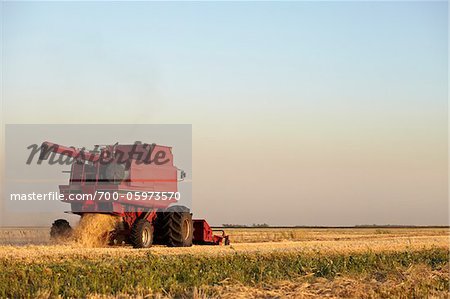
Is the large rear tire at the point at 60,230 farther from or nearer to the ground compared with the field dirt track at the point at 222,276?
farther from the ground

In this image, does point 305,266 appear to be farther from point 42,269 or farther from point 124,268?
point 42,269

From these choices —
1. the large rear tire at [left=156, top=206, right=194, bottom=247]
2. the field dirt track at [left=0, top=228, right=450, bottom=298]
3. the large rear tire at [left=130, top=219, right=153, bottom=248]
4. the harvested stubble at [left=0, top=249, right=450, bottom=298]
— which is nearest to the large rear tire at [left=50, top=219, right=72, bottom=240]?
the large rear tire at [left=130, top=219, right=153, bottom=248]

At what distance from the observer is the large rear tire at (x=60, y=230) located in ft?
81.1

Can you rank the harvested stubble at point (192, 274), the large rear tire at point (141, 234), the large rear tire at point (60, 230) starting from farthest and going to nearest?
the large rear tire at point (60, 230)
the large rear tire at point (141, 234)
the harvested stubble at point (192, 274)

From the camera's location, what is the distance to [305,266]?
1636 cm

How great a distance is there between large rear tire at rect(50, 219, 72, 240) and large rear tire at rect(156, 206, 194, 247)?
3288mm

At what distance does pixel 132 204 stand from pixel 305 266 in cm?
967

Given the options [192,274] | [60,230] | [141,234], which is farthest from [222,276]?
[60,230]

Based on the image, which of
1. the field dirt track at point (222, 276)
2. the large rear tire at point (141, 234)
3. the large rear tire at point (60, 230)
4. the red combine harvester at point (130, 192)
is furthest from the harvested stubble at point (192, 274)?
the large rear tire at point (60, 230)

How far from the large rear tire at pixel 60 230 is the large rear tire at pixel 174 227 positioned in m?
3.29

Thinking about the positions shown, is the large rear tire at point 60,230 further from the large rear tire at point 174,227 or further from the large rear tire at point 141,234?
the large rear tire at point 174,227

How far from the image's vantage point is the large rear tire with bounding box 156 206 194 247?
2573 centimetres

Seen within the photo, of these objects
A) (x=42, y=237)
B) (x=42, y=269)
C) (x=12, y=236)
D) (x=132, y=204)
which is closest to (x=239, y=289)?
(x=42, y=269)

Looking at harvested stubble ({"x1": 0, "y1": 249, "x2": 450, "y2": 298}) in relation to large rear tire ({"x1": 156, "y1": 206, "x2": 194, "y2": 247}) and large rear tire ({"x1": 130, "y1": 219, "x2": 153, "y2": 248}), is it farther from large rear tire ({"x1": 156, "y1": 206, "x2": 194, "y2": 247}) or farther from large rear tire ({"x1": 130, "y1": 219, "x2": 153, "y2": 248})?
large rear tire ({"x1": 156, "y1": 206, "x2": 194, "y2": 247})
